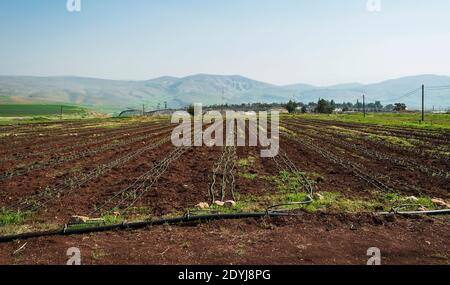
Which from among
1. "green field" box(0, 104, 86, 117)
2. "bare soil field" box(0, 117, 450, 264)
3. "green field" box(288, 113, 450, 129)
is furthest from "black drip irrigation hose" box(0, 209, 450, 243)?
"green field" box(0, 104, 86, 117)

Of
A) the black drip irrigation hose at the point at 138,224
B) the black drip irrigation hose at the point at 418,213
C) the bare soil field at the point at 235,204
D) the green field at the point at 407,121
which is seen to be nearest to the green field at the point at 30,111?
the green field at the point at 407,121

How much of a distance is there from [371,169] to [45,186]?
1059cm

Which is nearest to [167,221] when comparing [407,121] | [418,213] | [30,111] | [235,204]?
[235,204]

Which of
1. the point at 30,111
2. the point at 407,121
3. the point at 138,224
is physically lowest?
the point at 138,224

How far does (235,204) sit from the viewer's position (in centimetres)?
963

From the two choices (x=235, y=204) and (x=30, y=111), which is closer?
(x=235, y=204)

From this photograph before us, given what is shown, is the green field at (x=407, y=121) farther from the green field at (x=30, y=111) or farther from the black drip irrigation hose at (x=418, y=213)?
the green field at (x=30, y=111)

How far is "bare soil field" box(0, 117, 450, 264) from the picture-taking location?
269 inches

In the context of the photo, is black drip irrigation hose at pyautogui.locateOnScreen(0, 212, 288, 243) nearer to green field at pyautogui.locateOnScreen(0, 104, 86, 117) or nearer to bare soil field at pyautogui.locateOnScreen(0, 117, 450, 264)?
bare soil field at pyautogui.locateOnScreen(0, 117, 450, 264)

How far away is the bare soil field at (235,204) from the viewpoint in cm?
682

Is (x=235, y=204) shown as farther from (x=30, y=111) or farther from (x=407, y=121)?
(x=30, y=111)

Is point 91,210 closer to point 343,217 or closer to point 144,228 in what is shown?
point 144,228
